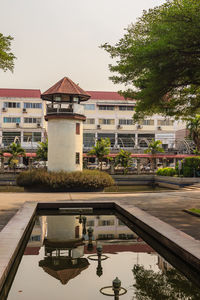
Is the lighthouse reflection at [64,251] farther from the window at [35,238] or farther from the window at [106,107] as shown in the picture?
the window at [106,107]

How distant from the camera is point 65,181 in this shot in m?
29.8

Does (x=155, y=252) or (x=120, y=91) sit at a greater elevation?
(x=120, y=91)

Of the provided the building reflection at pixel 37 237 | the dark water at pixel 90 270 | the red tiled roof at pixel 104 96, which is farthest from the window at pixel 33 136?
the dark water at pixel 90 270

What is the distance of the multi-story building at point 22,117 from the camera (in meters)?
69.9

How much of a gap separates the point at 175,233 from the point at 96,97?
64559mm

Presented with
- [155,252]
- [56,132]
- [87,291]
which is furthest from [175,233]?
[56,132]

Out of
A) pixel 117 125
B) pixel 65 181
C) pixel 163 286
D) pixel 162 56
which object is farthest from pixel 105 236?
pixel 117 125

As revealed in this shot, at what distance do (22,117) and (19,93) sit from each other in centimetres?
514

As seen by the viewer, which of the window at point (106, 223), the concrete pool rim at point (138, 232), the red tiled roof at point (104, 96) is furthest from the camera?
the red tiled roof at point (104, 96)

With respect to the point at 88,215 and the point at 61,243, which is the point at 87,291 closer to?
the point at 61,243

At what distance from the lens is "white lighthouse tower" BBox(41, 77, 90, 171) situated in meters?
31.8

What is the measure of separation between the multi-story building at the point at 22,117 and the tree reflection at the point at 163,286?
2437 inches

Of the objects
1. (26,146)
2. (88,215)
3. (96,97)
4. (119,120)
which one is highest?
(96,97)

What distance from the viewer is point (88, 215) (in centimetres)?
1936
